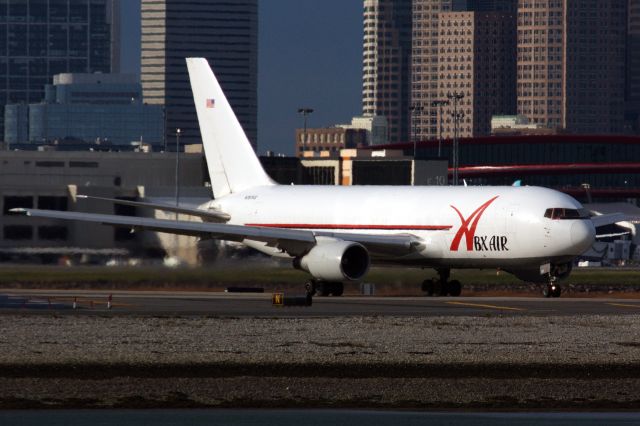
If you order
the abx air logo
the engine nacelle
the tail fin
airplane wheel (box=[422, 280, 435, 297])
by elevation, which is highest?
the tail fin

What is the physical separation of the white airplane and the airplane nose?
4 centimetres

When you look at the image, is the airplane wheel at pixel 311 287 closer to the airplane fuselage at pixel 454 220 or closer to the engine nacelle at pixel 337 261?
the engine nacelle at pixel 337 261

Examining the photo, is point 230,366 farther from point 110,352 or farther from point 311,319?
point 311,319

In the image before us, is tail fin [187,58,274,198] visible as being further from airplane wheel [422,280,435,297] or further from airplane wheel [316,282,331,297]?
airplane wheel [422,280,435,297]

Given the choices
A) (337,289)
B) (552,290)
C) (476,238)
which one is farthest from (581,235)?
(337,289)

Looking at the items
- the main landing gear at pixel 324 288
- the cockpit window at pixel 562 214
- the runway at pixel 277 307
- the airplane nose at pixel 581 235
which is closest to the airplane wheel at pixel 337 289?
the main landing gear at pixel 324 288

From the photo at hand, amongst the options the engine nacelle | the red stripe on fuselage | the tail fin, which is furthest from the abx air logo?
the tail fin

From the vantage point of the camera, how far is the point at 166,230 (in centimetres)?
6425

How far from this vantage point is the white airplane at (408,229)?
63094mm

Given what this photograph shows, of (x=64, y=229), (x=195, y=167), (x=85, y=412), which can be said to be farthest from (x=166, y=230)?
(x=195, y=167)

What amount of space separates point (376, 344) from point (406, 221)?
24.5 m

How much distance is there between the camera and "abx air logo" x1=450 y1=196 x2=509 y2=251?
63875 millimetres

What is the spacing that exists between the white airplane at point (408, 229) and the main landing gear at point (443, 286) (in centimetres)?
4

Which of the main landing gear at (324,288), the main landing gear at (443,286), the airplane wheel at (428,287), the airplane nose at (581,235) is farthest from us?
the airplane wheel at (428,287)
